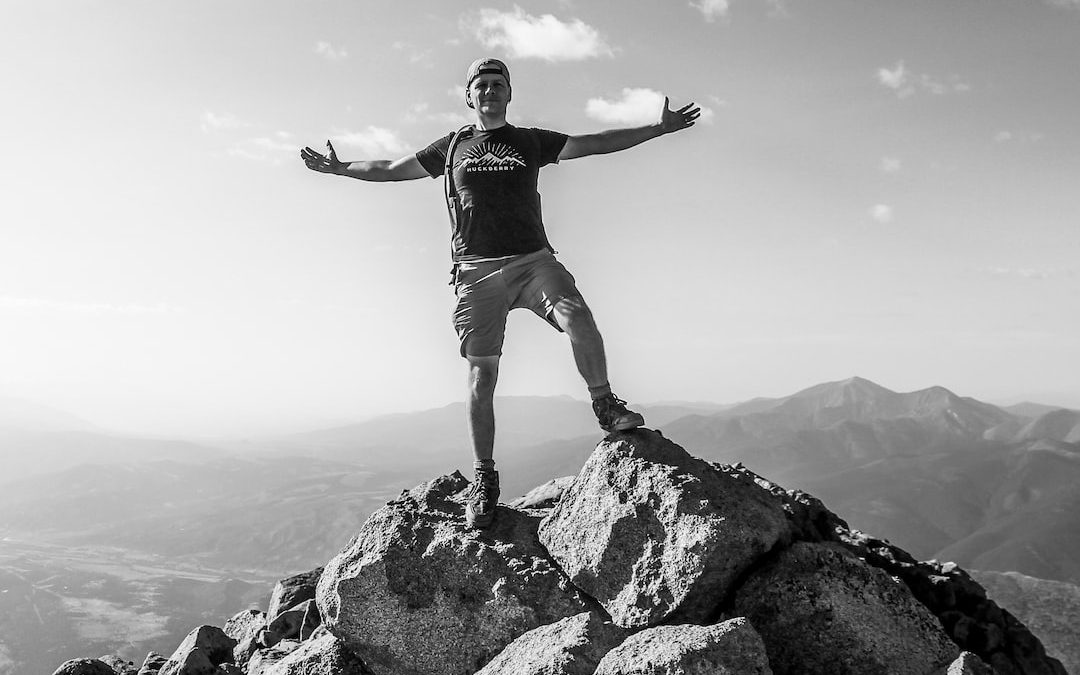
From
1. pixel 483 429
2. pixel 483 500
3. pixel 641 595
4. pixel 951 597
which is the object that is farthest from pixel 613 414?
pixel 951 597

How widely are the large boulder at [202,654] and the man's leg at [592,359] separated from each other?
8.27m

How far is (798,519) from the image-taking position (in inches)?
354

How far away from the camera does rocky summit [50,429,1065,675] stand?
6539 millimetres

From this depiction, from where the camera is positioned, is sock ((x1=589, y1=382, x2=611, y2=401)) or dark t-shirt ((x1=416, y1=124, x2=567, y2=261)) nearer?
sock ((x1=589, y1=382, x2=611, y2=401))

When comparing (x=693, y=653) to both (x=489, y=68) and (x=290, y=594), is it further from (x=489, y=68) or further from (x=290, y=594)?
(x=290, y=594)

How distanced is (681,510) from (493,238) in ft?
13.4

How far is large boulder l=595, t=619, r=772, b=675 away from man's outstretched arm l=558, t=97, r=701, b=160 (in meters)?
5.93

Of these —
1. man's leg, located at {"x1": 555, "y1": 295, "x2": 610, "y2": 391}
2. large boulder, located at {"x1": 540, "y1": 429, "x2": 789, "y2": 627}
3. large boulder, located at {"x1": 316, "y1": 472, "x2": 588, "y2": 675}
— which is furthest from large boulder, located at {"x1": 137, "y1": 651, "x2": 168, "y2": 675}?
man's leg, located at {"x1": 555, "y1": 295, "x2": 610, "y2": 391}

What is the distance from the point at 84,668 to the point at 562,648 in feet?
35.0

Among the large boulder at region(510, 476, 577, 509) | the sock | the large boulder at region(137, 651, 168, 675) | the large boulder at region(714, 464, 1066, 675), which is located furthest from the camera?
the large boulder at region(137, 651, 168, 675)

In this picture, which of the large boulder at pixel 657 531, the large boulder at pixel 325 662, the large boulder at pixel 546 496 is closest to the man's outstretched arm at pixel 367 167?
the large boulder at pixel 657 531

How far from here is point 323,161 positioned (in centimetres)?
966

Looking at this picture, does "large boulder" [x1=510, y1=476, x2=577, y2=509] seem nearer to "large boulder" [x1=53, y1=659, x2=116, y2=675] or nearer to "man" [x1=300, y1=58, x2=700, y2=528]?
"man" [x1=300, y1=58, x2=700, y2=528]

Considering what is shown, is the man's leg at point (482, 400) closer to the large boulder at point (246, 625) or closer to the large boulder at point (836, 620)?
the large boulder at point (836, 620)
